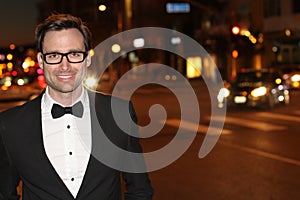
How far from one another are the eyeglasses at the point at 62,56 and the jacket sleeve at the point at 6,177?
40cm

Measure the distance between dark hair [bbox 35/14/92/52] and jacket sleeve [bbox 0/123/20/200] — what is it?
0.48 metres

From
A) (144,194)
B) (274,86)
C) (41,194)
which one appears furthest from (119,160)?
(274,86)

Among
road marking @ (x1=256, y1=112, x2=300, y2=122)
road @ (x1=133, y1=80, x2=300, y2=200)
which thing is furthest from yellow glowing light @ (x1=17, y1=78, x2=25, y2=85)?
road @ (x1=133, y1=80, x2=300, y2=200)

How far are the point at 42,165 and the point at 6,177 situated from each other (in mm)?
223

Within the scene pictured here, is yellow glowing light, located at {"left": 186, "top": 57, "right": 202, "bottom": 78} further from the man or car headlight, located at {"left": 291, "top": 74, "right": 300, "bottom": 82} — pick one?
the man

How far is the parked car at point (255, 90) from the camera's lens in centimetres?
2014

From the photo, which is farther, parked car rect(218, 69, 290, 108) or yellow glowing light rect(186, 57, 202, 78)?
yellow glowing light rect(186, 57, 202, 78)

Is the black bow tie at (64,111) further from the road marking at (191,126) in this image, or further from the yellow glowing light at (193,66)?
the yellow glowing light at (193,66)

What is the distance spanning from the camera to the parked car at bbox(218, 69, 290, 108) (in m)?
20.1

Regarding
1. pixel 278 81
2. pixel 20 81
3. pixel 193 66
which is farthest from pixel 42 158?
pixel 193 66

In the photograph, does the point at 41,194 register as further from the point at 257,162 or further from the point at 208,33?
the point at 208,33

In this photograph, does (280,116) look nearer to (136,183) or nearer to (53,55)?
(136,183)

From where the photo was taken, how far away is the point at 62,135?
2754 millimetres

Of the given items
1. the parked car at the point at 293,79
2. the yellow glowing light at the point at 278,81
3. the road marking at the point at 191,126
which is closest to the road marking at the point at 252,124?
the road marking at the point at 191,126
